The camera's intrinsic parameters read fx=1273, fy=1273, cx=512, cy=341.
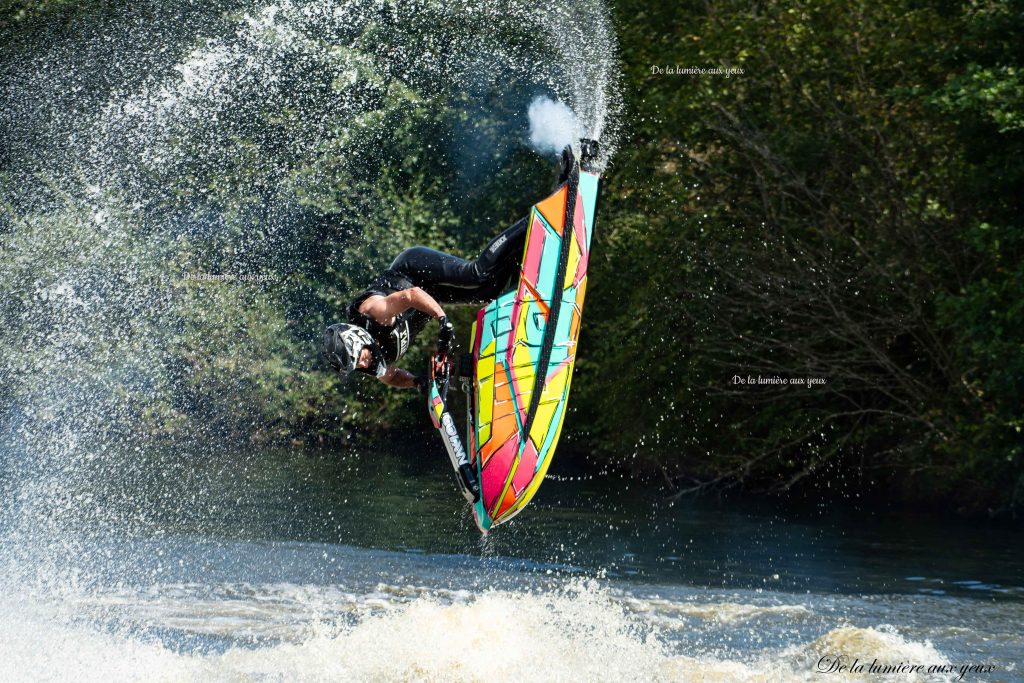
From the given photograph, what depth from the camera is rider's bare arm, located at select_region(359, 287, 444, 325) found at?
784cm

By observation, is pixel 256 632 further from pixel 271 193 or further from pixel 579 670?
pixel 271 193

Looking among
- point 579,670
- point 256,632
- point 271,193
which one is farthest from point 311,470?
point 579,670

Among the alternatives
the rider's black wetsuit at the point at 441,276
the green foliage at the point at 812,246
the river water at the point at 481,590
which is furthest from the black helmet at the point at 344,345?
the green foliage at the point at 812,246

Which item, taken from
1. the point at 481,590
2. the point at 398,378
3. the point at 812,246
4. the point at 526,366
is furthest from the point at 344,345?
the point at 812,246

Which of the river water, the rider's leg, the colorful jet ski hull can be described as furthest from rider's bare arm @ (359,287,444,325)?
the river water

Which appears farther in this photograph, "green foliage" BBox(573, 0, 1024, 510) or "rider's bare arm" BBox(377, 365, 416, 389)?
"green foliage" BBox(573, 0, 1024, 510)

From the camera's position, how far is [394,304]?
7934mm

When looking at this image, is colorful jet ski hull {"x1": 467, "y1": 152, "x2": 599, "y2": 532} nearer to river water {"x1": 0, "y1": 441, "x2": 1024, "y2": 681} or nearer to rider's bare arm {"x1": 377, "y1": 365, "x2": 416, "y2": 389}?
rider's bare arm {"x1": 377, "y1": 365, "x2": 416, "y2": 389}

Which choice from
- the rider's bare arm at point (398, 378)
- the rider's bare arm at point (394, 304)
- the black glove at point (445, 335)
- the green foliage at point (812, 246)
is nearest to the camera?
the black glove at point (445, 335)

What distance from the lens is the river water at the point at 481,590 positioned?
25.8ft

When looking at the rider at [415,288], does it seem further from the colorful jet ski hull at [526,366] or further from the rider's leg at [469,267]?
the colorful jet ski hull at [526,366]

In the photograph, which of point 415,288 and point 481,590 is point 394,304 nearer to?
point 415,288

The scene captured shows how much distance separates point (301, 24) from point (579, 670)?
16.8 metres

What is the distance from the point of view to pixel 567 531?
14273 mm
